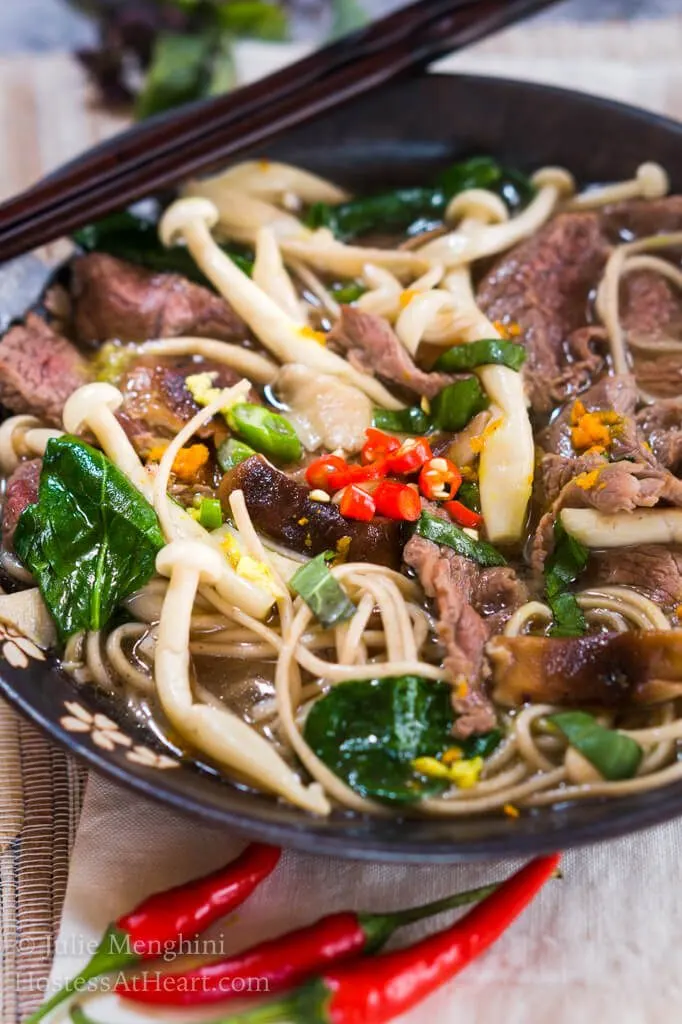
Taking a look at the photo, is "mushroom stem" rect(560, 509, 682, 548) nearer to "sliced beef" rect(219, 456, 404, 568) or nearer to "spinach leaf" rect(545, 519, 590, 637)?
"spinach leaf" rect(545, 519, 590, 637)

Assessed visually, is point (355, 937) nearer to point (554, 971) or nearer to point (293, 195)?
point (554, 971)

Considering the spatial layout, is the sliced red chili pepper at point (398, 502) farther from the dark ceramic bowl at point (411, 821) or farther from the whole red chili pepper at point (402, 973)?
the whole red chili pepper at point (402, 973)

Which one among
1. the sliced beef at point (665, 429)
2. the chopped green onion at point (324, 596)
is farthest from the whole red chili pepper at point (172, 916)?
the sliced beef at point (665, 429)

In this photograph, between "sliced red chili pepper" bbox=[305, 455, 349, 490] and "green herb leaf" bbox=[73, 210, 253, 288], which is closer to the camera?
"sliced red chili pepper" bbox=[305, 455, 349, 490]

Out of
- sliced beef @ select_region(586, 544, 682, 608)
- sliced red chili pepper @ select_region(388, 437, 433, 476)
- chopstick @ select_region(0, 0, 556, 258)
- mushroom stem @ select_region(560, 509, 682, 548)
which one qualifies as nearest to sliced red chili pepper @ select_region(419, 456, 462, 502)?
sliced red chili pepper @ select_region(388, 437, 433, 476)

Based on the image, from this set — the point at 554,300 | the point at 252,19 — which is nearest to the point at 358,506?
the point at 554,300

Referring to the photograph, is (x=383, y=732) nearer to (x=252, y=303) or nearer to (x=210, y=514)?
(x=210, y=514)

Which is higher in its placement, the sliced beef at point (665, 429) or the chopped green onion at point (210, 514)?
the chopped green onion at point (210, 514)
